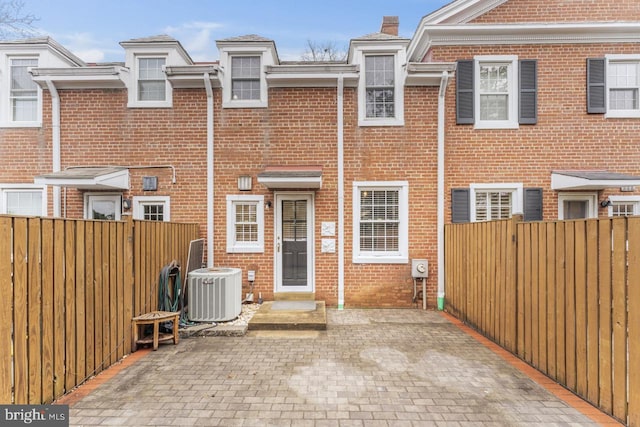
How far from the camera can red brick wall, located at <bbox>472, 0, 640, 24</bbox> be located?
7.44m

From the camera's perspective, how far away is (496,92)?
24.4 ft

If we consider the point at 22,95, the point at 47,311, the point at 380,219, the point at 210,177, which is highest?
the point at 22,95

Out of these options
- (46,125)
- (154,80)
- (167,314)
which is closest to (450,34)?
(154,80)

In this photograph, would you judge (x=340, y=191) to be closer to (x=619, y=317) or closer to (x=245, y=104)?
(x=245, y=104)

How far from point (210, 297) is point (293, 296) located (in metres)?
2.06

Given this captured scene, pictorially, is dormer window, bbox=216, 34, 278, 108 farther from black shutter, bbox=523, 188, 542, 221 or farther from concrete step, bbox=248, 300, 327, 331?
black shutter, bbox=523, 188, 542, 221

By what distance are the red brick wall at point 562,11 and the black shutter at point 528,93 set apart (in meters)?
1.22

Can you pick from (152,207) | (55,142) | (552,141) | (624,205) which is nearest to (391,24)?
(552,141)

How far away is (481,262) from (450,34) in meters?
5.29

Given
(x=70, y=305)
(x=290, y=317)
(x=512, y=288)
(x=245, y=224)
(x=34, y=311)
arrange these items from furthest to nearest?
(x=245, y=224) < (x=290, y=317) < (x=512, y=288) < (x=70, y=305) < (x=34, y=311)

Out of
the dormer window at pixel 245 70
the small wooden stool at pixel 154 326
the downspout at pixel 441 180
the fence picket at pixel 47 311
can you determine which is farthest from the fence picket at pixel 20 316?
the downspout at pixel 441 180

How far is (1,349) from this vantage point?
2729mm

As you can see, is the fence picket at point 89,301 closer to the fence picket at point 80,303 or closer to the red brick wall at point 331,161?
the fence picket at point 80,303

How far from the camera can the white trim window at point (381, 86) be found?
735 centimetres
